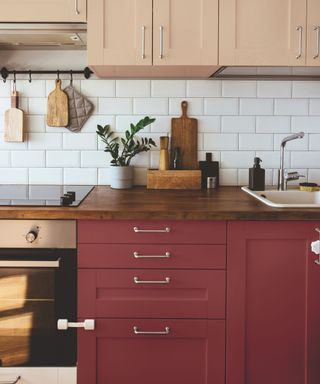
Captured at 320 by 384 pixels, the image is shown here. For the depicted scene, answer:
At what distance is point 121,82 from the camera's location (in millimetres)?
2816

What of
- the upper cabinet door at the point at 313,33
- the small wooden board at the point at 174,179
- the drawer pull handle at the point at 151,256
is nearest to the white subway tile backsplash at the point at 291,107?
the upper cabinet door at the point at 313,33

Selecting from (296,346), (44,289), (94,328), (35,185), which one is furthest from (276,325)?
(35,185)

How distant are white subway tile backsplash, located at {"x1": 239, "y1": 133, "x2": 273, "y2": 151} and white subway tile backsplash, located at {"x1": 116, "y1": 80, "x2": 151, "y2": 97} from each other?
0.57m

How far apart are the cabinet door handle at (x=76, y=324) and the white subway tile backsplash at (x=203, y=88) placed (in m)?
1.34

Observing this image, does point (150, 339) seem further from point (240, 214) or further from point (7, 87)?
point (7, 87)

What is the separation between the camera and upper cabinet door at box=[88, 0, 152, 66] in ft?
7.76

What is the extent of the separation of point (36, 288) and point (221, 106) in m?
1.38

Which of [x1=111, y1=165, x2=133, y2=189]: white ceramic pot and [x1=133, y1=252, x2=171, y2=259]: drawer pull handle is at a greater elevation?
[x1=111, y1=165, x2=133, y2=189]: white ceramic pot

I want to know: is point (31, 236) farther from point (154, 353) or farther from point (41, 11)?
point (41, 11)

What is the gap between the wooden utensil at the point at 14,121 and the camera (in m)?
2.78

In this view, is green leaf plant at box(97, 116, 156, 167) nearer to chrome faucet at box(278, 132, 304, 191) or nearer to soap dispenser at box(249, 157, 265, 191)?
soap dispenser at box(249, 157, 265, 191)

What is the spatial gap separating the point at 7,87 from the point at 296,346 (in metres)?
1.93

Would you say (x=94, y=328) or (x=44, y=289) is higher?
(x=44, y=289)

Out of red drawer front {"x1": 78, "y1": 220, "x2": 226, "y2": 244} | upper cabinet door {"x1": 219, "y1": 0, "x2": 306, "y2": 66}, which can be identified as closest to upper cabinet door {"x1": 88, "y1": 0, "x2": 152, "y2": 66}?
upper cabinet door {"x1": 219, "y1": 0, "x2": 306, "y2": 66}
